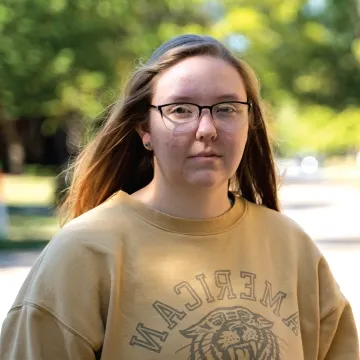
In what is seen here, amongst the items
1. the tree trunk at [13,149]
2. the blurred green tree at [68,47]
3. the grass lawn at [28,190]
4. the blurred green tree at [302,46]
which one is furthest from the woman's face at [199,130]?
the tree trunk at [13,149]

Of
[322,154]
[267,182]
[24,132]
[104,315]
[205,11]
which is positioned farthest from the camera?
[322,154]

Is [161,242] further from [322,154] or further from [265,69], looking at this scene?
[322,154]

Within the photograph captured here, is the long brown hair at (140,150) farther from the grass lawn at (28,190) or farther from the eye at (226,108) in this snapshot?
the grass lawn at (28,190)

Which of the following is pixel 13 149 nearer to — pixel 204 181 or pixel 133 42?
pixel 133 42

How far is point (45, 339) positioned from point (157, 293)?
10.2 inches

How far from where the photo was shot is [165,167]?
187 cm

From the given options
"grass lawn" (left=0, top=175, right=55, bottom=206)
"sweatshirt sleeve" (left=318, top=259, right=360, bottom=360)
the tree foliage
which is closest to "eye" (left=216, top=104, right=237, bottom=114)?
"sweatshirt sleeve" (left=318, top=259, right=360, bottom=360)

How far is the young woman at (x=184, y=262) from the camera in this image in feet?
5.63

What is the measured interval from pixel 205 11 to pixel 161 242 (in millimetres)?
20987

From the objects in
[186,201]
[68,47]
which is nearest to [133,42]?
[68,47]

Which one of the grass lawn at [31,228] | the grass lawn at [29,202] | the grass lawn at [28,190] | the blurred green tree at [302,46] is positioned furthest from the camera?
the grass lawn at [28,190]

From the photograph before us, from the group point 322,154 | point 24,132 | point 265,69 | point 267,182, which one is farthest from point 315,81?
point 322,154

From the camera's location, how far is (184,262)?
71.6 inches

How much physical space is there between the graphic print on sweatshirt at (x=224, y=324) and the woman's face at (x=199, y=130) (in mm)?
233
